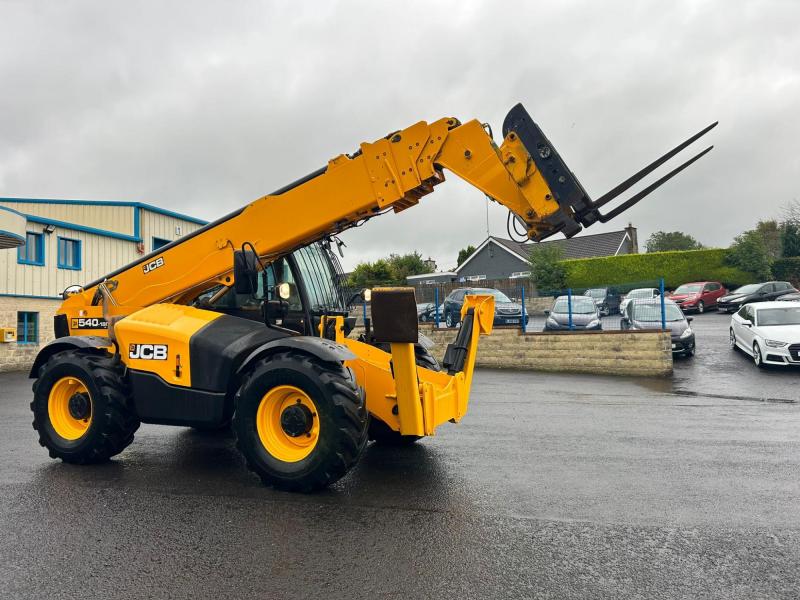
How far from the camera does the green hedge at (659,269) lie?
116 feet

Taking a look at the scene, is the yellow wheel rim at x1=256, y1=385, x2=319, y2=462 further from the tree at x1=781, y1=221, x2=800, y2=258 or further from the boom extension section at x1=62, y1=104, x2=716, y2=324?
the tree at x1=781, y1=221, x2=800, y2=258

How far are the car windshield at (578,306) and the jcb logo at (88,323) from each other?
42.9 feet

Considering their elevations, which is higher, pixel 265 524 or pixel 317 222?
pixel 317 222

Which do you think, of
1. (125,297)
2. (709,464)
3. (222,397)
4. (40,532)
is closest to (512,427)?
(709,464)

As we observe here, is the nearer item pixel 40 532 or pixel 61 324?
pixel 40 532

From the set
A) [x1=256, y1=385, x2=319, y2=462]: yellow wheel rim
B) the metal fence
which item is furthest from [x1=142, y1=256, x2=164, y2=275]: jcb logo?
the metal fence

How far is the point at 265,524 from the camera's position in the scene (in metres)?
4.38

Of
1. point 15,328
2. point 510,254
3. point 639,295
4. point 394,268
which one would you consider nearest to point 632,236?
point 510,254

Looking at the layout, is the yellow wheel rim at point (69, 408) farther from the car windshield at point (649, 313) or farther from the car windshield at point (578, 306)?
the car windshield at point (649, 313)

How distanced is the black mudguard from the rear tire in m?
2.95

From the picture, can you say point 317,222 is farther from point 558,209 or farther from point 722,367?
point 722,367

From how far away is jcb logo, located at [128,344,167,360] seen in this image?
225 inches

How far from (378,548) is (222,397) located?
223 centimetres

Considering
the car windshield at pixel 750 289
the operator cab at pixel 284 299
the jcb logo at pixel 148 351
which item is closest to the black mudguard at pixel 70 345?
the jcb logo at pixel 148 351
